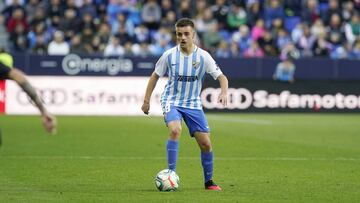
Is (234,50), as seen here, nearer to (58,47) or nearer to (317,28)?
(317,28)

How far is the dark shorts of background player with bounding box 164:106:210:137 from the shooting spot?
10.6 m

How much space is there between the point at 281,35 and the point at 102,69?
5968mm

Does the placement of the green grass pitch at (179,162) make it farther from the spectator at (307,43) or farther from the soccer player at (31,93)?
the spectator at (307,43)

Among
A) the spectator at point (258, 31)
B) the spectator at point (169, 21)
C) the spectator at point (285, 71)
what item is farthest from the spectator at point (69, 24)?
the spectator at point (285, 71)

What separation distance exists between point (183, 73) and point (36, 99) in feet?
10.6

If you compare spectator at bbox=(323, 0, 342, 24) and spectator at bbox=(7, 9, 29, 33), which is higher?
spectator at bbox=(323, 0, 342, 24)

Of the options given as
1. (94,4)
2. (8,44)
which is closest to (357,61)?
(94,4)

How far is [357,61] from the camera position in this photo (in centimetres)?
2928

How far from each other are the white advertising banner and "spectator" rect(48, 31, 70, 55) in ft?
10.4

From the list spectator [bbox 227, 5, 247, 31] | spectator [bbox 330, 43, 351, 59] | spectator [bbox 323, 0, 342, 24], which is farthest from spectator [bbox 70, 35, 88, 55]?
spectator [bbox 323, 0, 342, 24]

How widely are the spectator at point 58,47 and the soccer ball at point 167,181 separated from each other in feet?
58.6

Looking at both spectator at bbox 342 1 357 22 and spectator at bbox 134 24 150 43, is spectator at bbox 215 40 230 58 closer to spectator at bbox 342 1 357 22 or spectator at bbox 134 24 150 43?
spectator at bbox 134 24 150 43

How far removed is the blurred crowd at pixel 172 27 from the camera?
28.8 m

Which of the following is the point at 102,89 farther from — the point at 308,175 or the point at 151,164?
the point at 308,175
